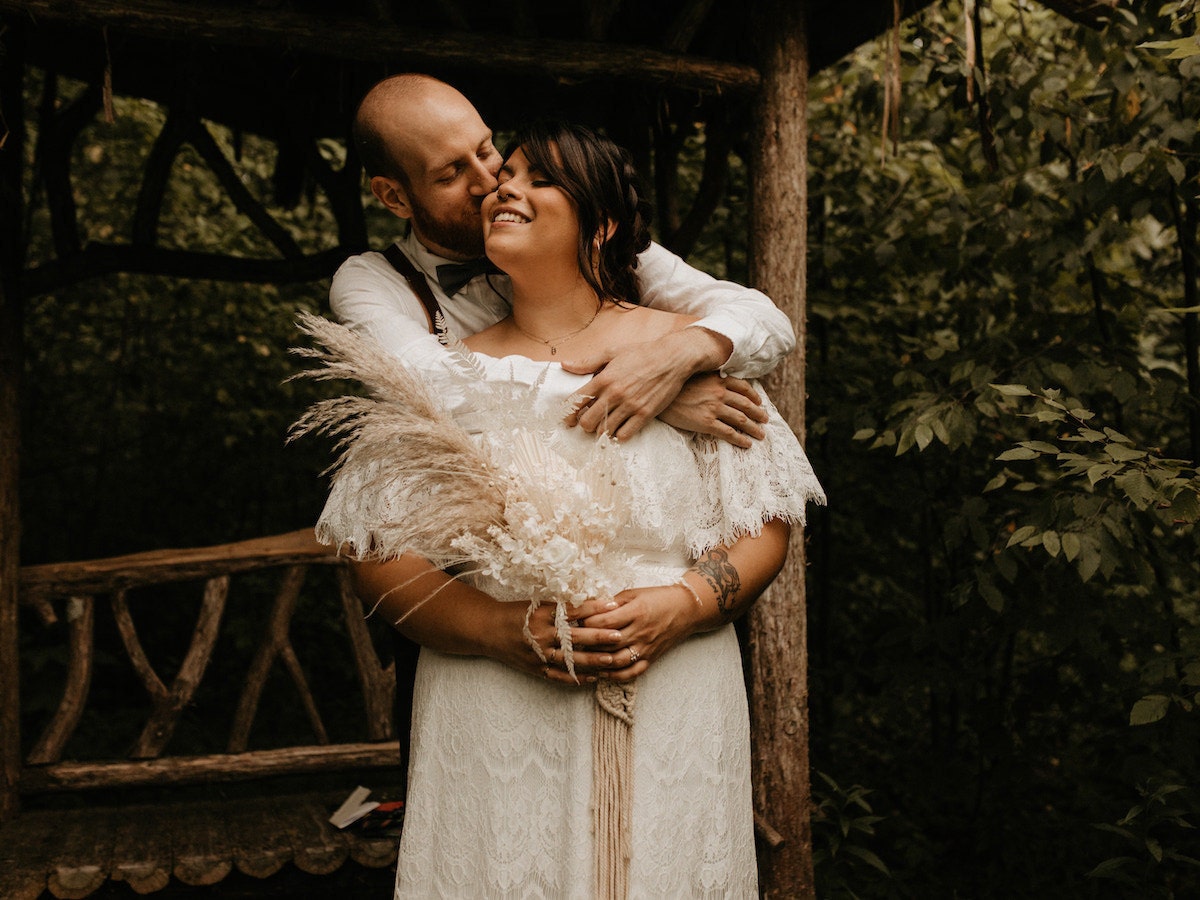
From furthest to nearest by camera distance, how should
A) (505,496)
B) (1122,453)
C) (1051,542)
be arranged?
(1051,542) → (1122,453) → (505,496)

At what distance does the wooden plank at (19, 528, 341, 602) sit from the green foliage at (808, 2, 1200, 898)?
204cm

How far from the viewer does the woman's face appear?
202 cm

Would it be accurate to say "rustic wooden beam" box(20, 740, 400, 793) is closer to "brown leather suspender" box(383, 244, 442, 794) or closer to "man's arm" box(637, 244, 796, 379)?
"brown leather suspender" box(383, 244, 442, 794)

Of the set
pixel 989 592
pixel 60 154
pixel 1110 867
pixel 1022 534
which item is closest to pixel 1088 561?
pixel 1022 534

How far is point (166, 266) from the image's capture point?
13.1 feet

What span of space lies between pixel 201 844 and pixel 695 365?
254 centimetres

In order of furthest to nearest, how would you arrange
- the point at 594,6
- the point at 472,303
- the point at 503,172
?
A: the point at 594,6 < the point at 472,303 < the point at 503,172

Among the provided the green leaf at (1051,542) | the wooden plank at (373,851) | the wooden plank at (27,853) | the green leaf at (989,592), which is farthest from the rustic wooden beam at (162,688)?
the green leaf at (1051,542)

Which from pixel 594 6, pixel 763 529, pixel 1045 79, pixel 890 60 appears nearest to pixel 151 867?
pixel 763 529

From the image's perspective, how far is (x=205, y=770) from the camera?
154 inches

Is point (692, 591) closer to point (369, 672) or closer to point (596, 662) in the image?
point (596, 662)

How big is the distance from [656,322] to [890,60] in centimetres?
187

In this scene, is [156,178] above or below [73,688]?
above

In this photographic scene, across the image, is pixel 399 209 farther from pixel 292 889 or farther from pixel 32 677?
pixel 32 677
